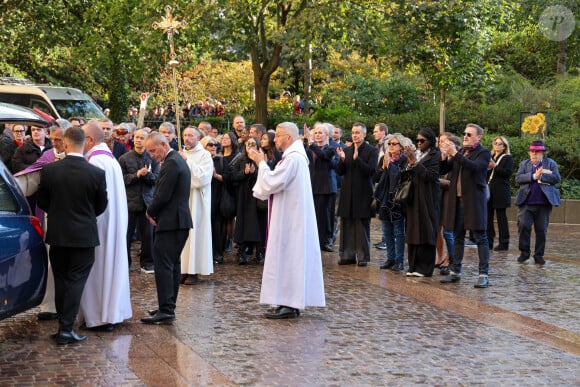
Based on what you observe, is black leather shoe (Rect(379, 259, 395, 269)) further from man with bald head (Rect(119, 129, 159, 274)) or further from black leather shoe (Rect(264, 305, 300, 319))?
black leather shoe (Rect(264, 305, 300, 319))

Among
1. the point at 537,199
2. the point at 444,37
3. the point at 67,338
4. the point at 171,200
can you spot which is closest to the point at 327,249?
the point at 537,199

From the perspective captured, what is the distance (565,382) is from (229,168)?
770cm

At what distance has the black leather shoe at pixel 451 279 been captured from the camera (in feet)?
43.9

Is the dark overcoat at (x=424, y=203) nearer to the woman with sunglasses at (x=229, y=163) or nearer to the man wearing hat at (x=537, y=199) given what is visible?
the man wearing hat at (x=537, y=199)

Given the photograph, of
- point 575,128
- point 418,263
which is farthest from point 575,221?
point 418,263

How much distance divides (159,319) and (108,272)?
30.2 inches

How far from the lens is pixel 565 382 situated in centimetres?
828

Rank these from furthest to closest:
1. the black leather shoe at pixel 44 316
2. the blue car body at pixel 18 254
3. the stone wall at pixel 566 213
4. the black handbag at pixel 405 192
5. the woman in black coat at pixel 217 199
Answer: the stone wall at pixel 566 213, the woman in black coat at pixel 217 199, the black handbag at pixel 405 192, the black leather shoe at pixel 44 316, the blue car body at pixel 18 254

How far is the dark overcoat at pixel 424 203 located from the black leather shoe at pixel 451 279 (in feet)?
1.54

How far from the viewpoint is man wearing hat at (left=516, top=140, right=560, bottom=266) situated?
15492mm

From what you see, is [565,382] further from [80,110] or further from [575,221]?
[80,110]

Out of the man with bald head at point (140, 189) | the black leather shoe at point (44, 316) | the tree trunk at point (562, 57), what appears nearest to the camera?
the black leather shoe at point (44, 316)

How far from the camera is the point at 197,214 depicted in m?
13.3

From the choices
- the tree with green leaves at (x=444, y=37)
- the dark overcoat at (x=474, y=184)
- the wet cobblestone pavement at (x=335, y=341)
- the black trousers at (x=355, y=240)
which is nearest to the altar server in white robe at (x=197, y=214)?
the wet cobblestone pavement at (x=335, y=341)
